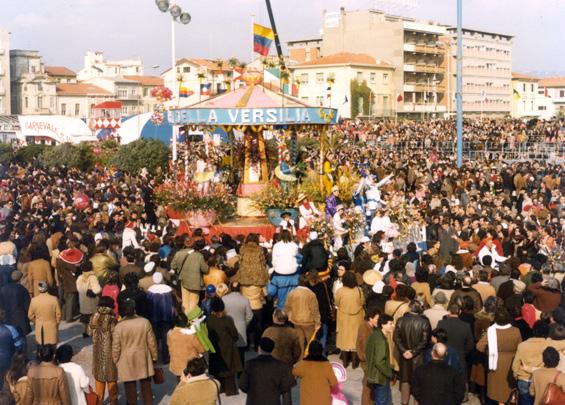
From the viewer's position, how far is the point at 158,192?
19.0 meters

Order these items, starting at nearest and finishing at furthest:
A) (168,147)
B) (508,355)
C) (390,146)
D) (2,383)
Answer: (2,383) → (508,355) → (168,147) → (390,146)

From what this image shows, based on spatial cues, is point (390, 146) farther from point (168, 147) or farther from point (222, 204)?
point (222, 204)

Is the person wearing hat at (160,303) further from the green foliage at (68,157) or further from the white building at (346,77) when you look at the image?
the white building at (346,77)

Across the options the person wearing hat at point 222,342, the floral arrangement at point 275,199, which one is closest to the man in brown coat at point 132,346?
the person wearing hat at point 222,342

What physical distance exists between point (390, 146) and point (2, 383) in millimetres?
32415

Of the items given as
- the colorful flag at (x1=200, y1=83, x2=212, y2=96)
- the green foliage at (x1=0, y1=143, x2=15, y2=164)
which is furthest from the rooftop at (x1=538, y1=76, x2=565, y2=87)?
the colorful flag at (x1=200, y1=83, x2=212, y2=96)

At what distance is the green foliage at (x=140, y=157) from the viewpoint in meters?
31.6

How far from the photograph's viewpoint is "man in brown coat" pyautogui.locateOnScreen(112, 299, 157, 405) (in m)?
8.35

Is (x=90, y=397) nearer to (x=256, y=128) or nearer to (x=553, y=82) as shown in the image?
(x=256, y=128)

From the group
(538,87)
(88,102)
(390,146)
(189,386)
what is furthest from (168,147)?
(538,87)

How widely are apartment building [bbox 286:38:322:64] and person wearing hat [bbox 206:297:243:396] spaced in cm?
7868

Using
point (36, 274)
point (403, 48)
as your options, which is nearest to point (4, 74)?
point (403, 48)

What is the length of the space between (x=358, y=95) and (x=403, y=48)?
Answer: 10.7m

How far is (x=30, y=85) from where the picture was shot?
81812mm
